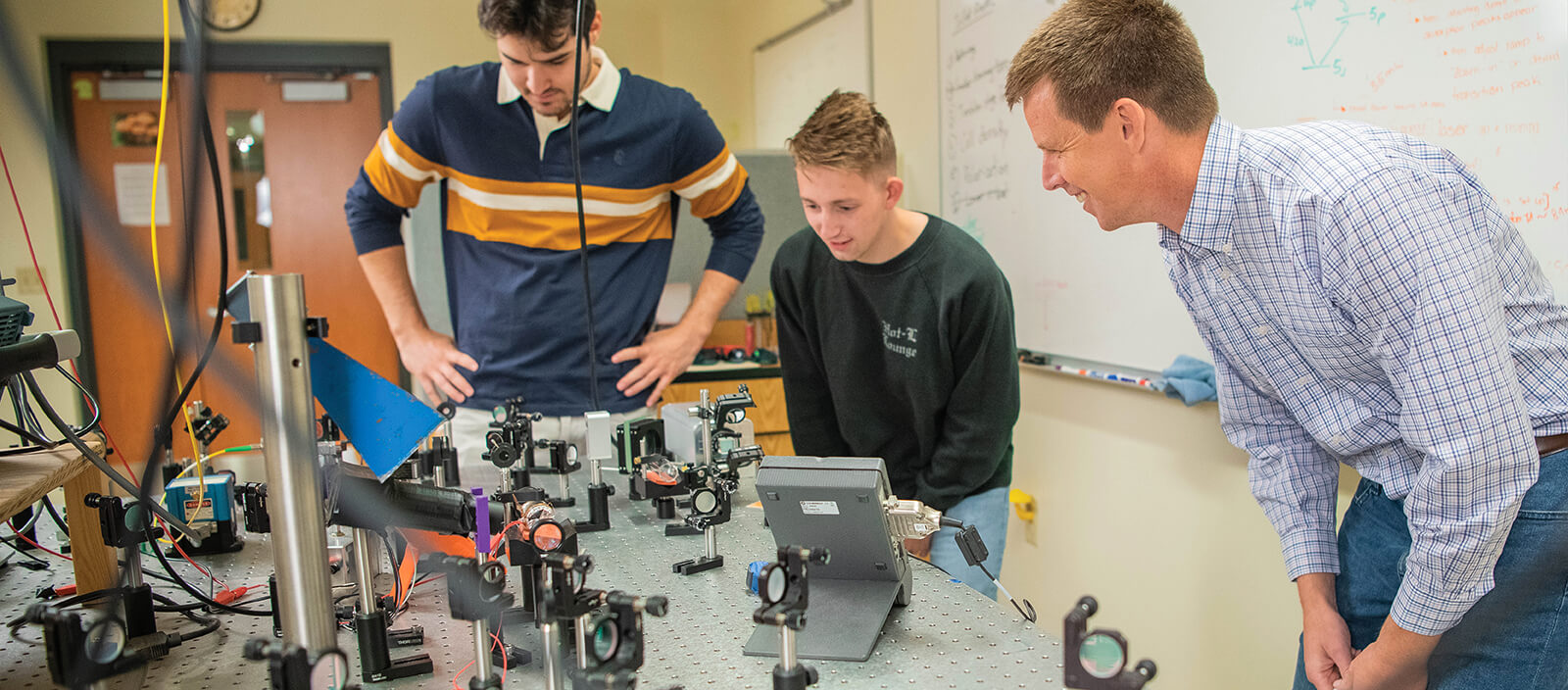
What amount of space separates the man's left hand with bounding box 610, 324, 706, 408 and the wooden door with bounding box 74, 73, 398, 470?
319 cm

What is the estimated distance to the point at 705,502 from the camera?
1.32m

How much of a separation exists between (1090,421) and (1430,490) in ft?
5.40

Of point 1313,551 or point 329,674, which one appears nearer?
point 329,674

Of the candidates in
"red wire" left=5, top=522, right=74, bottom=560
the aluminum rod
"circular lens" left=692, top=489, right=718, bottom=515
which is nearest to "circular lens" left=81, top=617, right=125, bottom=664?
the aluminum rod

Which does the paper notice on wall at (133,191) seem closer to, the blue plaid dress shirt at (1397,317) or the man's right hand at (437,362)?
the man's right hand at (437,362)

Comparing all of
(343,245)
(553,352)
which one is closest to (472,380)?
(553,352)

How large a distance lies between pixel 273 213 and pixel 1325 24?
15.1 ft

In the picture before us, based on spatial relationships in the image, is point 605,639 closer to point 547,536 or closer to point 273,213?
point 547,536

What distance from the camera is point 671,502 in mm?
1544

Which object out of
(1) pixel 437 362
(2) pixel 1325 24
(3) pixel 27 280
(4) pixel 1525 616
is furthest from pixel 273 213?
(4) pixel 1525 616

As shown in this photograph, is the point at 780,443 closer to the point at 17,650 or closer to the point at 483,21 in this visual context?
the point at 483,21

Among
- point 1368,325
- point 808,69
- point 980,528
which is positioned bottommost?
point 980,528

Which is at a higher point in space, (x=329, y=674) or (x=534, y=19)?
(x=534, y=19)

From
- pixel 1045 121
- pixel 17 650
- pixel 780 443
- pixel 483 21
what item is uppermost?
pixel 483 21
